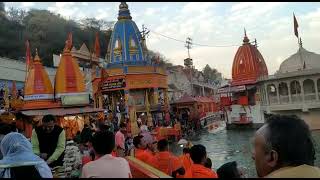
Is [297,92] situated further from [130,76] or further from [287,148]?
[287,148]

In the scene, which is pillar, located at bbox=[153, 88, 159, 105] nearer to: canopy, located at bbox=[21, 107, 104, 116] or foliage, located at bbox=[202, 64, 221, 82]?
canopy, located at bbox=[21, 107, 104, 116]

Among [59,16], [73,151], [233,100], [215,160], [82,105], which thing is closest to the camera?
[73,151]

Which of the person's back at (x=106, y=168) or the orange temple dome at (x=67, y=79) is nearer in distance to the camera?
the person's back at (x=106, y=168)

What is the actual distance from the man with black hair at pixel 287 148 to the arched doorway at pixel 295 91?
30.6 m

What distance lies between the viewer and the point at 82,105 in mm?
21062

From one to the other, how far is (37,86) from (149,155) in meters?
15.6

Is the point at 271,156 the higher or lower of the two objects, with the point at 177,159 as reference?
higher

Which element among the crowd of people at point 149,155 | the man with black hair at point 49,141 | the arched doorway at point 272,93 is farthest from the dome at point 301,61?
the man with black hair at point 49,141

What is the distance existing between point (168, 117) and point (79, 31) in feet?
122

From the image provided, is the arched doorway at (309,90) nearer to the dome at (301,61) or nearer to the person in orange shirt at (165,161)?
the dome at (301,61)

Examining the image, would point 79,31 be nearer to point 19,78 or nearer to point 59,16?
point 59,16

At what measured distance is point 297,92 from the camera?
1318 inches

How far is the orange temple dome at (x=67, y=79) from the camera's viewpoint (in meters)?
21.3

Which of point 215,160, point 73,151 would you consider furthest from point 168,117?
point 73,151
